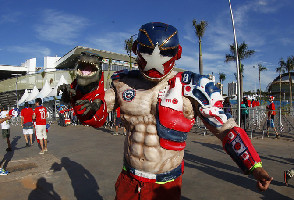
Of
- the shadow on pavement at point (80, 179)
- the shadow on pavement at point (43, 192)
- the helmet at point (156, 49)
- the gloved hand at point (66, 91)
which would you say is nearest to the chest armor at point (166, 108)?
the helmet at point (156, 49)

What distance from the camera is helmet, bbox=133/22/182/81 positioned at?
1.97 meters

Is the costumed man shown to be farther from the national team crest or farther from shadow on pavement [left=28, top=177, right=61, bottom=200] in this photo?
shadow on pavement [left=28, top=177, right=61, bottom=200]

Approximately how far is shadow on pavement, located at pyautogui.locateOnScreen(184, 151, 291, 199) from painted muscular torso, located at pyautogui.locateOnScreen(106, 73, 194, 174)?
3.23 m

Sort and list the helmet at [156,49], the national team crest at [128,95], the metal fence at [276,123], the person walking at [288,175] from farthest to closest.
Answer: the metal fence at [276,123]
the person walking at [288,175]
the national team crest at [128,95]
the helmet at [156,49]

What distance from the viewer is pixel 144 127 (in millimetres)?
2061

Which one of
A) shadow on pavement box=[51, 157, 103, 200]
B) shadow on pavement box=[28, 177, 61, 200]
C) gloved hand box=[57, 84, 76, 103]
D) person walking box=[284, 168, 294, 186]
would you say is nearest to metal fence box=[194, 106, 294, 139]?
person walking box=[284, 168, 294, 186]

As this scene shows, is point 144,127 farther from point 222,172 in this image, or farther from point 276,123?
point 276,123

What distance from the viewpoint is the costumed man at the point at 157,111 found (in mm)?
1899

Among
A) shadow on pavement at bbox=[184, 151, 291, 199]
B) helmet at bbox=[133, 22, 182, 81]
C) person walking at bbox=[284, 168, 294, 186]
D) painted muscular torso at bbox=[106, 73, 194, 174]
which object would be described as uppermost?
helmet at bbox=[133, 22, 182, 81]

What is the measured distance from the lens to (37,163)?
669 centimetres

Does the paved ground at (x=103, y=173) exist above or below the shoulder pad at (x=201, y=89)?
below

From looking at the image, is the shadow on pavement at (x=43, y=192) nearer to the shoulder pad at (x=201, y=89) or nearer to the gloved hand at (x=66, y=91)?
the gloved hand at (x=66, y=91)

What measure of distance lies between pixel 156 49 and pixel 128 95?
0.49 meters

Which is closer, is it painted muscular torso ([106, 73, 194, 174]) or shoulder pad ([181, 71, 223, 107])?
shoulder pad ([181, 71, 223, 107])
